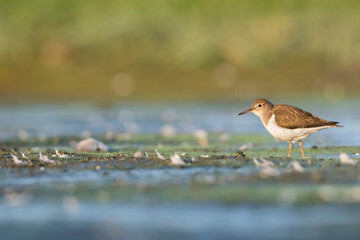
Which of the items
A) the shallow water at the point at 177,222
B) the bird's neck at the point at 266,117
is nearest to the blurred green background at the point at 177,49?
the bird's neck at the point at 266,117

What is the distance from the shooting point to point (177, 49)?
29.2 m

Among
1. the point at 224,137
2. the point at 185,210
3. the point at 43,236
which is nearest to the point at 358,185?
the point at 185,210

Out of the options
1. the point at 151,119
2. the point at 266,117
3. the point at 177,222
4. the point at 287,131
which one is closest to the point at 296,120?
the point at 287,131

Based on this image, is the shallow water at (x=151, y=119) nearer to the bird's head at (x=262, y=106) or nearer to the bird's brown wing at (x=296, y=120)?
the bird's head at (x=262, y=106)

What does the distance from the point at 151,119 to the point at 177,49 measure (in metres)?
9.41

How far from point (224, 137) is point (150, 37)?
14.8 metres

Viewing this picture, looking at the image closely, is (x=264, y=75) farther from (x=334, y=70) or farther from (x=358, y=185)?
(x=358, y=185)

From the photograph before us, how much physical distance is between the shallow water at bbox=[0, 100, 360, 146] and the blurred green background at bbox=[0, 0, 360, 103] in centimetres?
292

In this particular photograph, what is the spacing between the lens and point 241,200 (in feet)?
24.0

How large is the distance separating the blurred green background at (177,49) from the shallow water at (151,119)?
2.92m

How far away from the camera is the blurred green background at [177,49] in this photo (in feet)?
90.3

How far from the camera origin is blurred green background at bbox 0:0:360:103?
27516 millimetres

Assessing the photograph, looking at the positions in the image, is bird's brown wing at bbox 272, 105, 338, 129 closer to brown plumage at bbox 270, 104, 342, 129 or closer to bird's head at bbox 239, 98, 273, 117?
brown plumage at bbox 270, 104, 342, 129

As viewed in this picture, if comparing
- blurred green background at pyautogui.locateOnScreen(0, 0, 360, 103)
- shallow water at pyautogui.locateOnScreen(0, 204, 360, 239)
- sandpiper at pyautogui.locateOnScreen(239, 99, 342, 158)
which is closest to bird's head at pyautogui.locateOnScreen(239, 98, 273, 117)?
sandpiper at pyautogui.locateOnScreen(239, 99, 342, 158)
